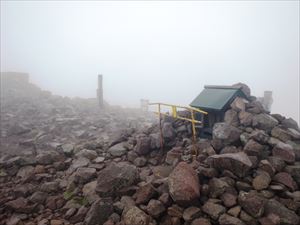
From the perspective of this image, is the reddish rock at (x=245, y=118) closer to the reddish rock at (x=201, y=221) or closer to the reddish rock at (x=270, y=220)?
the reddish rock at (x=270, y=220)

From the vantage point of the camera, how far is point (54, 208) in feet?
19.2

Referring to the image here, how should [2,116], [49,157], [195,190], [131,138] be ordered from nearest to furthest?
[195,190] → [49,157] → [131,138] → [2,116]

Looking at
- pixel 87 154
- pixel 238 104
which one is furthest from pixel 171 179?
pixel 87 154

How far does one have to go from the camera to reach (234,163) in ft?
17.0

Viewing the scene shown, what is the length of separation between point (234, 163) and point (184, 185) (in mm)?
1180

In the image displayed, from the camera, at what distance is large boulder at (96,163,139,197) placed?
577cm

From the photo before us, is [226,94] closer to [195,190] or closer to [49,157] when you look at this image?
[195,190]

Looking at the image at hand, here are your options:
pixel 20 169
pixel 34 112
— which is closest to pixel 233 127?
pixel 20 169

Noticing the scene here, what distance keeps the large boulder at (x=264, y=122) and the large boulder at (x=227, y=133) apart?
540 mm

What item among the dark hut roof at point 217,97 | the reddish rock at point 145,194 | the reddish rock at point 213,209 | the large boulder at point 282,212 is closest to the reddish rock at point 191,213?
the reddish rock at point 213,209

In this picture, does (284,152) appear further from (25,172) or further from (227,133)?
(25,172)

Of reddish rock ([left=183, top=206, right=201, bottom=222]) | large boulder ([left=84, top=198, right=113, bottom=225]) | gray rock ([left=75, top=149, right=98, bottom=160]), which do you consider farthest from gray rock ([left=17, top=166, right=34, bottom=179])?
reddish rock ([left=183, top=206, right=201, bottom=222])

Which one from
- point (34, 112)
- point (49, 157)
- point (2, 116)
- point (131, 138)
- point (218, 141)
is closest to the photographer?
point (218, 141)

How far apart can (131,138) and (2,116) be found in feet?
33.7
